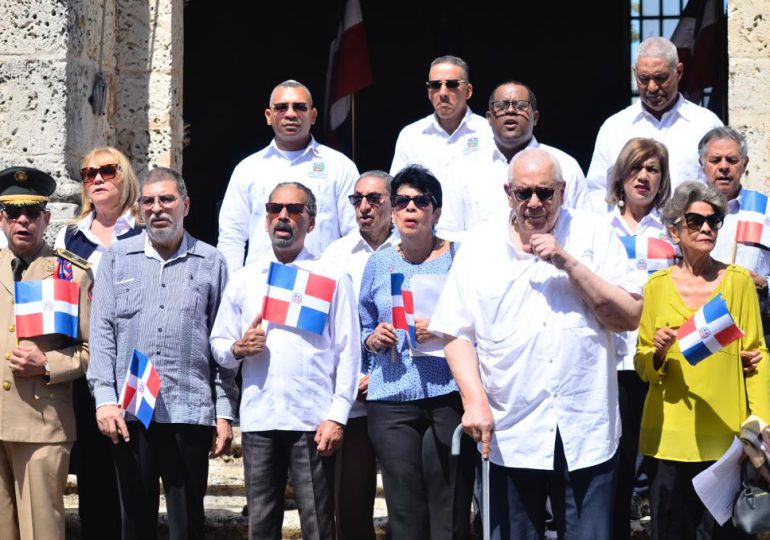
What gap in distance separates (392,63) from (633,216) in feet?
25.5

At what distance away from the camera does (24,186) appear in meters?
6.40

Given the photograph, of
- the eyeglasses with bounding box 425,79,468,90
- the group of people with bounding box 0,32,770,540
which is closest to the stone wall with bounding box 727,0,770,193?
the group of people with bounding box 0,32,770,540

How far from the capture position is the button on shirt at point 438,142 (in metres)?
7.50

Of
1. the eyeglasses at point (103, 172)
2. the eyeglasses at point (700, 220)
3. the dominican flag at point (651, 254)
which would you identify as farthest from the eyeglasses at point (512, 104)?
the eyeglasses at point (103, 172)

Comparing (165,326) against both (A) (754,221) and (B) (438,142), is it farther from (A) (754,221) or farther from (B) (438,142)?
(A) (754,221)

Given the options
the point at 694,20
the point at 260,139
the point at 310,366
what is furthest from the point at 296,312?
the point at 260,139

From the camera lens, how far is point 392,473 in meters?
5.92

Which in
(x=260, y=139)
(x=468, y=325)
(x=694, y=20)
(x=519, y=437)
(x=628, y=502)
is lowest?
(x=628, y=502)

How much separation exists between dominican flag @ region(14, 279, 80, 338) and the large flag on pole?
5.52 metres

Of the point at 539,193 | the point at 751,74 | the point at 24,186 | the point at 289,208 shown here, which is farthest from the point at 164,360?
the point at 751,74

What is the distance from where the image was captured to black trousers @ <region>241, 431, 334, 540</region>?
5957 mm

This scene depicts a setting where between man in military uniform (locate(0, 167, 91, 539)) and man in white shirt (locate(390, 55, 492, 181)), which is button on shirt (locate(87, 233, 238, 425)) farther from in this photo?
man in white shirt (locate(390, 55, 492, 181))

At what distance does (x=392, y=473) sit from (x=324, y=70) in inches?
336

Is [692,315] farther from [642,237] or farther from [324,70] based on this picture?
[324,70]
